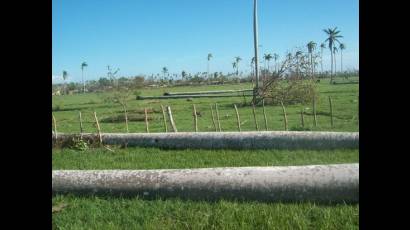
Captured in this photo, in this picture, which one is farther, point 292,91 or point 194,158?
point 292,91

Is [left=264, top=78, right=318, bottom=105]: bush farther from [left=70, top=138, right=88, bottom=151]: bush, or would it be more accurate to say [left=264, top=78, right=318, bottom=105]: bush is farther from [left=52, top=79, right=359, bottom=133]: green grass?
[left=70, top=138, right=88, bottom=151]: bush

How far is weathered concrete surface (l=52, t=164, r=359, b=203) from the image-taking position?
18.1ft

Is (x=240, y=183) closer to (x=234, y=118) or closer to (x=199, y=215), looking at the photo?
(x=199, y=215)

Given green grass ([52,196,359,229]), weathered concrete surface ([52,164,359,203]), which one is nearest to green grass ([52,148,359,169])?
weathered concrete surface ([52,164,359,203])

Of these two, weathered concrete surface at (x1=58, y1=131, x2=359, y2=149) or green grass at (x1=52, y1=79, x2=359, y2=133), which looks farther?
green grass at (x1=52, y1=79, x2=359, y2=133)

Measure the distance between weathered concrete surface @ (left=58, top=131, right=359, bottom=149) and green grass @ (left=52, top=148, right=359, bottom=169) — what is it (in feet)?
0.97

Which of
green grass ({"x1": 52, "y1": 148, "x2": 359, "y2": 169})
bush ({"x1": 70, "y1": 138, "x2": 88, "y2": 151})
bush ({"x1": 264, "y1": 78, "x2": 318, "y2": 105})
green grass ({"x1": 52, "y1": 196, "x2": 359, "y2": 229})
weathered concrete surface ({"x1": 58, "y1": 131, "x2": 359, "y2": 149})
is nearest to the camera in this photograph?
green grass ({"x1": 52, "y1": 196, "x2": 359, "y2": 229})

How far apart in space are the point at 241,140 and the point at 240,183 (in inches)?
197

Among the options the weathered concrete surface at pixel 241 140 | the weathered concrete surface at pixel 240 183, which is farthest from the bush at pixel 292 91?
the weathered concrete surface at pixel 240 183

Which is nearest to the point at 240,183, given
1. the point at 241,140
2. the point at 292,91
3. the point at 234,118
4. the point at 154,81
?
the point at 241,140

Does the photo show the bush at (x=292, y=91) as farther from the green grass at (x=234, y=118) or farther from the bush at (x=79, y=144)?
the bush at (x=79, y=144)

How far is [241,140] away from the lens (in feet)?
35.2
